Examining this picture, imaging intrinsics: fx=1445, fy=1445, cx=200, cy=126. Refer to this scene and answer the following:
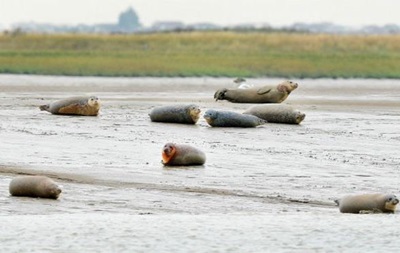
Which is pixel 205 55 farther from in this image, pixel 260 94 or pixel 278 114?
pixel 278 114

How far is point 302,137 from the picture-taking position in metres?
22.3

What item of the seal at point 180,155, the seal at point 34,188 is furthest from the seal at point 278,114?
the seal at point 34,188

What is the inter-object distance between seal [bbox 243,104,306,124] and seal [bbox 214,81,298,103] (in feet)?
12.8

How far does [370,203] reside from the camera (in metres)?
14.4

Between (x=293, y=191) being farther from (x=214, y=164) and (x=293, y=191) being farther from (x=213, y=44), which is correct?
(x=213, y=44)

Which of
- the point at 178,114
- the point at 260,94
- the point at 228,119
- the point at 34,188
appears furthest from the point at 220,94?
the point at 34,188

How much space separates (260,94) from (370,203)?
1548 cm

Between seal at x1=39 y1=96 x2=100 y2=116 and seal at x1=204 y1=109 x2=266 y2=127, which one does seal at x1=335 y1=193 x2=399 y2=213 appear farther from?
seal at x1=39 y1=96 x2=100 y2=116

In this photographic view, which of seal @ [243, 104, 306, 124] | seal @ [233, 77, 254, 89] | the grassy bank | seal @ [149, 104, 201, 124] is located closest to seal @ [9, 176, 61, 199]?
seal @ [149, 104, 201, 124]

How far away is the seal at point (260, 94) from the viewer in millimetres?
29109

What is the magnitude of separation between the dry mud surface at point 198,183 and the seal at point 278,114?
317mm

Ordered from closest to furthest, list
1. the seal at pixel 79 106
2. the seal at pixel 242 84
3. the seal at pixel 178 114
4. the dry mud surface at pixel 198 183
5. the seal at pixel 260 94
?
the dry mud surface at pixel 198 183
the seal at pixel 178 114
the seal at pixel 79 106
the seal at pixel 260 94
the seal at pixel 242 84

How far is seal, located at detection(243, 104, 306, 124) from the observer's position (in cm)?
2464

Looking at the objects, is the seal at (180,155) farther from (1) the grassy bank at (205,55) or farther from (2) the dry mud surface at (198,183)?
(1) the grassy bank at (205,55)
